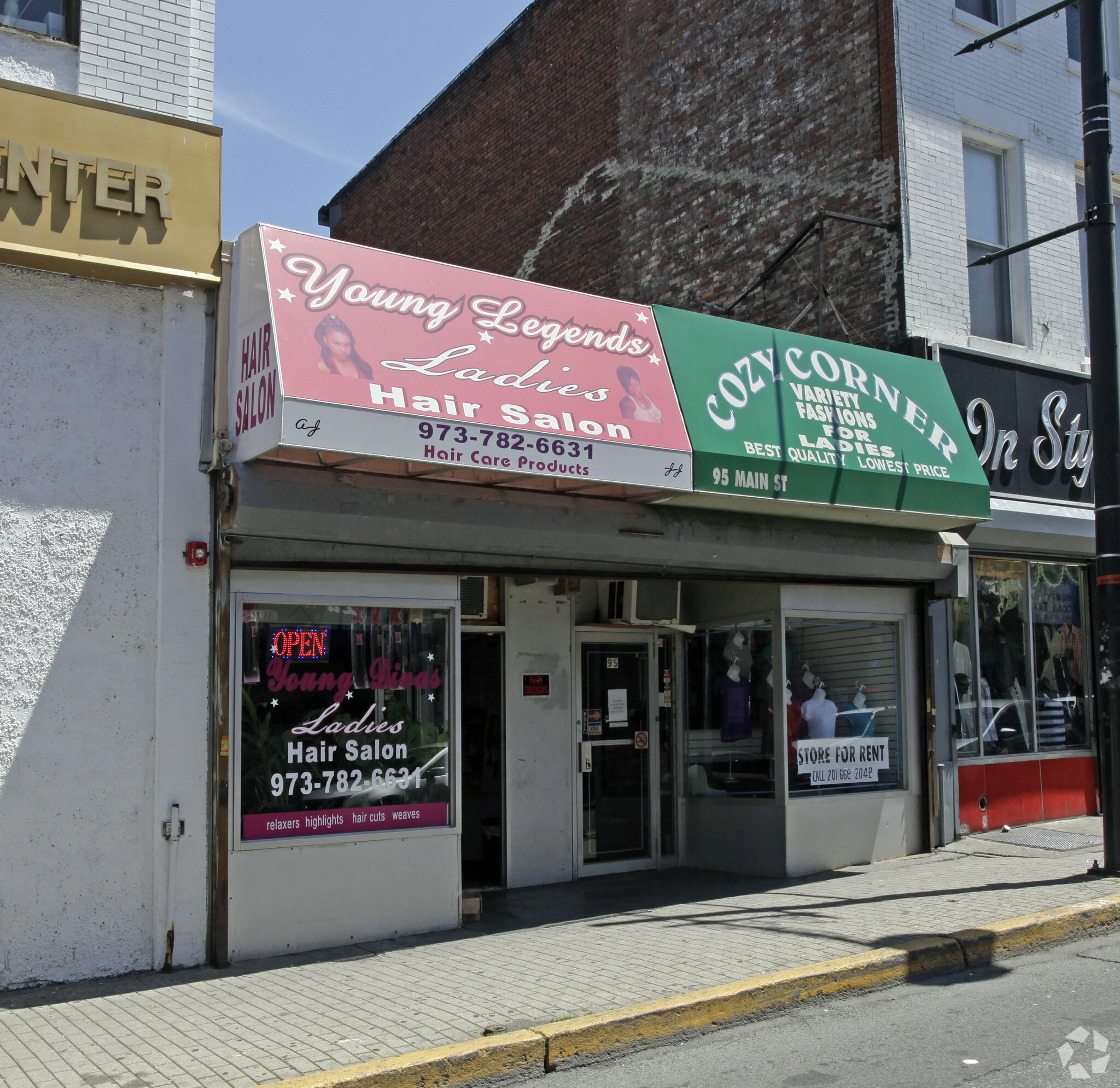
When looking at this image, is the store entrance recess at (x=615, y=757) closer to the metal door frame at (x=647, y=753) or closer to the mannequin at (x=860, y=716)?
the metal door frame at (x=647, y=753)

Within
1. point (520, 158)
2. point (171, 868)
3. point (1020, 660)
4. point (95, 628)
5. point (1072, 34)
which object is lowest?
point (171, 868)

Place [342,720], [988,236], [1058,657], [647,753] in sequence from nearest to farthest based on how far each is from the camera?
[342,720]
[647,753]
[988,236]
[1058,657]

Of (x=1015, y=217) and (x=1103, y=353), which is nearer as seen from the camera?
(x=1103, y=353)

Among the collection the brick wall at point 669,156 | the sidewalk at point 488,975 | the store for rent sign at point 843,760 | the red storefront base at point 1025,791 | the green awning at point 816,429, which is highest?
the brick wall at point 669,156

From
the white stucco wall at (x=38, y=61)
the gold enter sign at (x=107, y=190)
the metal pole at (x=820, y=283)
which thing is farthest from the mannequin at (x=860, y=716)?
the white stucco wall at (x=38, y=61)

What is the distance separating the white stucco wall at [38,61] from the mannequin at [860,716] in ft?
27.1

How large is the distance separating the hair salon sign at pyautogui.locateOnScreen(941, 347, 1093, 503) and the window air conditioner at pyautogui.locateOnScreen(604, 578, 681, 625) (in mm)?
3414

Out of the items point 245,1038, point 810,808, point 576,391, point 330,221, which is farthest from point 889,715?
point 330,221

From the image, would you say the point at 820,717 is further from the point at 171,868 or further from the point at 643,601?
the point at 171,868

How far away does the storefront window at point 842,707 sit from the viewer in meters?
10.4

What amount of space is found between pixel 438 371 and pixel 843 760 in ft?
18.6

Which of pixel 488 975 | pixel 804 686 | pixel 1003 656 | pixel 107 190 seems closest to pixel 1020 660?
pixel 1003 656

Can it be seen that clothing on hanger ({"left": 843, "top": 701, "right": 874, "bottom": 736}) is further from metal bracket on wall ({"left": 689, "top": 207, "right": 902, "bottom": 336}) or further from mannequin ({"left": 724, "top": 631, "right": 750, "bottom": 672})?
metal bracket on wall ({"left": 689, "top": 207, "right": 902, "bottom": 336})

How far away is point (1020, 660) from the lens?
485 inches
